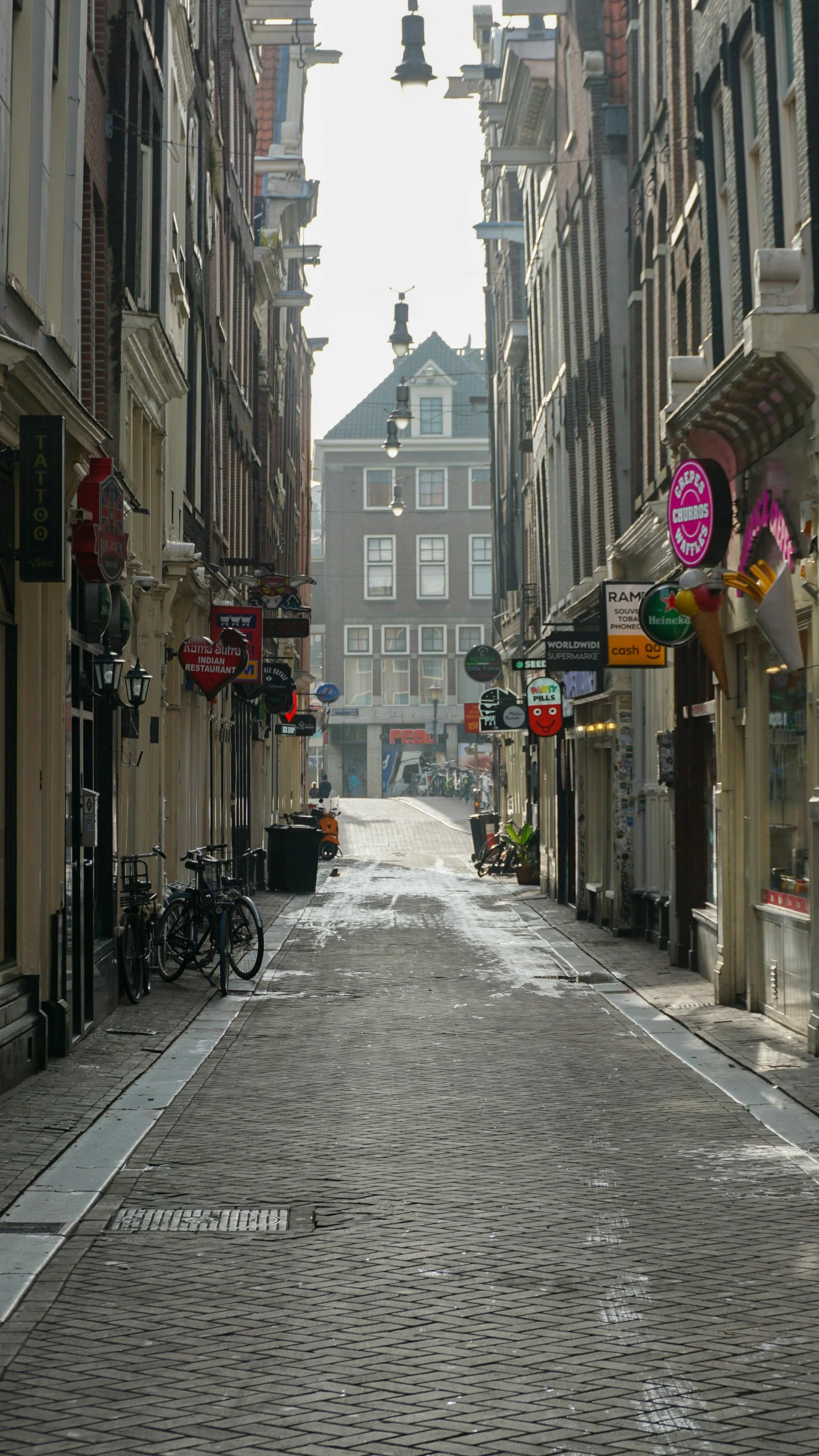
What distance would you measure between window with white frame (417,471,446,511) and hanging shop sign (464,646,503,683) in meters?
47.6

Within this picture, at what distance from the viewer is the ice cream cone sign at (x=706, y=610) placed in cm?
1428

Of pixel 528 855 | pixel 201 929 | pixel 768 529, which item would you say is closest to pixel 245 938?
Result: pixel 201 929

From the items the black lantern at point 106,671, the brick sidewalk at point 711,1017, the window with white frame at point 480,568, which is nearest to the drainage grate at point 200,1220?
the brick sidewalk at point 711,1017

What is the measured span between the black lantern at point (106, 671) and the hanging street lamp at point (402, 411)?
3188 centimetres

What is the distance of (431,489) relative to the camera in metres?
90.1

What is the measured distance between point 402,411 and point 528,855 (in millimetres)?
15675

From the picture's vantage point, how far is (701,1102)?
35.2 feet

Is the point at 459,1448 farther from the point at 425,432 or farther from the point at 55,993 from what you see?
the point at 425,432

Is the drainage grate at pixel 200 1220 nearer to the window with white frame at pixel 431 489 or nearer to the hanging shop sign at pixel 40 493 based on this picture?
the hanging shop sign at pixel 40 493

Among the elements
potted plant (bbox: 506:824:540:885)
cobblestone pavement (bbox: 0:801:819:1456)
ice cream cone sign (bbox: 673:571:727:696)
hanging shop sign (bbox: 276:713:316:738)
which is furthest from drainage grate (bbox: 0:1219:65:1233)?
hanging shop sign (bbox: 276:713:316:738)

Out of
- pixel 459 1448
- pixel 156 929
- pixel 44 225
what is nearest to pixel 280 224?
pixel 156 929

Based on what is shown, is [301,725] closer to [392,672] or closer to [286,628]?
[286,628]

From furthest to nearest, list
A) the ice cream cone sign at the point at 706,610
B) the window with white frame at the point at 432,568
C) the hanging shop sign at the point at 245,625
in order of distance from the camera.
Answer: the window with white frame at the point at 432,568
the hanging shop sign at the point at 245,625
the ice cream cone sign at the point at 706,610

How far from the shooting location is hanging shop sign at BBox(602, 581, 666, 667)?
20.2 m
